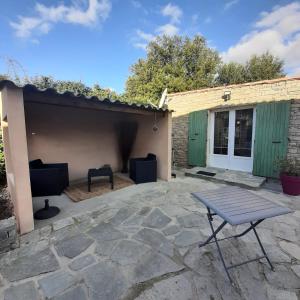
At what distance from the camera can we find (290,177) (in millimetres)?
4426

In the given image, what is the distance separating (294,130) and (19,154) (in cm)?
620

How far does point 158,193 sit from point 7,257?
3.03m

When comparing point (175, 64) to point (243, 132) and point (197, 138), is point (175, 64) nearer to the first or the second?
point (197, 138)

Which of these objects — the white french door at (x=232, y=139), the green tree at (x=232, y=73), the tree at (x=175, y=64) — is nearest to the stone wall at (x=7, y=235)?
the white french door at (x=232, y=139)

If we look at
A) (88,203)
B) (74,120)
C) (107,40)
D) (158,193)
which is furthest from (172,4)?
(88,203)

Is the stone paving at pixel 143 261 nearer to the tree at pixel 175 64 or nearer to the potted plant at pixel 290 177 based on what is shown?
the potted plant at pixel 290 177

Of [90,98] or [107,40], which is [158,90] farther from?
[90,98]

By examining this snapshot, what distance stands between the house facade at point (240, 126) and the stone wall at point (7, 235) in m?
5.81

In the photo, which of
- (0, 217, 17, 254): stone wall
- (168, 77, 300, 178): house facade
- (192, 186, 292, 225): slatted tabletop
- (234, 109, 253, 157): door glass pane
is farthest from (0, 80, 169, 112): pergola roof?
(234, 109, 253, 157): door glass pane

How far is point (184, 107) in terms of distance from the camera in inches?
291

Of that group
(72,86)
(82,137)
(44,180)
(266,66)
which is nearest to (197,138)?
(82,137)

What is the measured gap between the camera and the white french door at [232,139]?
19.7 feet

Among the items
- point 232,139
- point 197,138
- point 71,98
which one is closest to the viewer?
point 71,98

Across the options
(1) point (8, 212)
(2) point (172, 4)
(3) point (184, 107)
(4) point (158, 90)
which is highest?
(2) point (172, 4)
